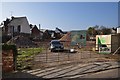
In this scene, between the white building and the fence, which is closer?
the fence

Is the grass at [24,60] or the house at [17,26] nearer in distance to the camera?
the grass at [24,60]

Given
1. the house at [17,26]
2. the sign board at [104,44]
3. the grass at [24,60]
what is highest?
the house at [17,26]

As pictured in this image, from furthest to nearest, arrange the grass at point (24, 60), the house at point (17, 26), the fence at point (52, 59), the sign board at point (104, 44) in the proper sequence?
the house at point (17, 26) → the sign board at point (104, 44) → the fence at point (52, 59) → the grass at point (24, 60)

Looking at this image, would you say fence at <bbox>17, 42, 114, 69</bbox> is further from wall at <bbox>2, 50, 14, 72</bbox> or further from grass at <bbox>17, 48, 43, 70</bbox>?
wall at <bbox>2, 50, 14, 72</bbox>

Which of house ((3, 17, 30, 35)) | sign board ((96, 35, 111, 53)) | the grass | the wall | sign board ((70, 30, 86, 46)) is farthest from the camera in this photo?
house ((3, 17, 30, 35))

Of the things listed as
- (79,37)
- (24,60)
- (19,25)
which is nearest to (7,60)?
(24,60)

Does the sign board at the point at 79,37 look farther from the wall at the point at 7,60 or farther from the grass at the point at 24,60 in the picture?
the wall at the point at 7,60

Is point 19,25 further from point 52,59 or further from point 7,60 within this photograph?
point 7,60

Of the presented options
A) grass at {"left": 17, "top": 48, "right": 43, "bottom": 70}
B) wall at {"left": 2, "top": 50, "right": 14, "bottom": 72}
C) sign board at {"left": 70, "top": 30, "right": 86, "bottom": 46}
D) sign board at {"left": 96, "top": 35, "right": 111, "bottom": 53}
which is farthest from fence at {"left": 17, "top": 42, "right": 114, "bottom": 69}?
sign board at {"left": 70, "top": 30, "right": 86, "bottom": 46}

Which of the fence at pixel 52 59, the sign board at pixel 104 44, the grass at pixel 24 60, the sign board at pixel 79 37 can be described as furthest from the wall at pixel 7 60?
the sign board at pixel 79 37

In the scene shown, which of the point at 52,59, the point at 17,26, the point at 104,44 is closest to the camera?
the point at 52,59

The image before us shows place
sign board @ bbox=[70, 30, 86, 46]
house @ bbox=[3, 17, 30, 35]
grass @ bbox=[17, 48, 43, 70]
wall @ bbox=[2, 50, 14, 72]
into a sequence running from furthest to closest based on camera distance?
house @ bbox=[3, 17, 30, 35], sign board @ bbox=[70, 30, 86, 46], grass @ bbox=[17, 48, 43, 70], wall @ bbox=[2, 50, 14, 72]

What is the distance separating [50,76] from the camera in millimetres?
12422

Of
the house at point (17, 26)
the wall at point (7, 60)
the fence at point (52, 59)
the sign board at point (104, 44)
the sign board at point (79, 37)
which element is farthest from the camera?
the house at point (17, 26)
